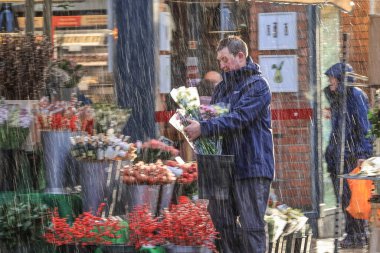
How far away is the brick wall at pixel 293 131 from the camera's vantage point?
12508 mm

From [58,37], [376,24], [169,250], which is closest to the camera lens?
[169,250]

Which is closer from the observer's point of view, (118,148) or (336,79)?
(118,148)

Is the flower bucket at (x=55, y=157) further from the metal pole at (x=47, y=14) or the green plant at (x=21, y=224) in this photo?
the metal pole at (x=47, y=14)

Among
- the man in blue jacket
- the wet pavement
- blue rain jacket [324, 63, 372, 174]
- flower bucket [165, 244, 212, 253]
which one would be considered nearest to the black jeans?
the man in blue jacket

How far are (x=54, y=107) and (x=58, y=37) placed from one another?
2.93 meters

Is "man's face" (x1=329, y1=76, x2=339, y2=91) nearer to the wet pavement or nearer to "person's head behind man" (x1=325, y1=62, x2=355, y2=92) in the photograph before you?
"person's head behind man" (x1=325, y1=62, x2=355, y2=92)

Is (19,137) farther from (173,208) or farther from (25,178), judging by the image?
(173,208)

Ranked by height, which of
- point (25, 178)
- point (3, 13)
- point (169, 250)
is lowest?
point (169, 250)

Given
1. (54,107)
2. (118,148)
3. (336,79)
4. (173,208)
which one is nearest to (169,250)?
(173,208)

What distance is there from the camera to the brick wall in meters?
12.5

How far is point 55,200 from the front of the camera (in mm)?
8078

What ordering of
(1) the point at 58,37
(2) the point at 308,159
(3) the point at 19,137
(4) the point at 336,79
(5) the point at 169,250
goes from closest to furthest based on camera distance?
(5) the point at 169,250, (3) the point at 19,137, (1) the point at 58,37, (4) the point at 336,79, (2) the point at 308,159

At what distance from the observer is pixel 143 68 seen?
37.1 feet

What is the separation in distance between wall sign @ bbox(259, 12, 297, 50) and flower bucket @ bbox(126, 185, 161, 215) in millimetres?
4574
